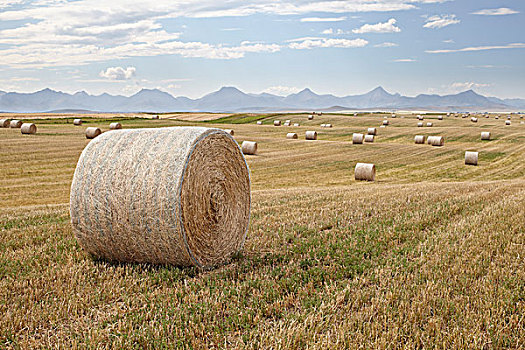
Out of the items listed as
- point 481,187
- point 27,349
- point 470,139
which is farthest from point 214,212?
point 470,139

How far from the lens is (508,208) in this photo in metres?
10.4

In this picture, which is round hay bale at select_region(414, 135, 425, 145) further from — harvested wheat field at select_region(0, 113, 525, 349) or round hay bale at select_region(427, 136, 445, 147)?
harvested wheat field at select_region(0, 113, 525, 349)

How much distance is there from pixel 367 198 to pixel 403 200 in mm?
1004

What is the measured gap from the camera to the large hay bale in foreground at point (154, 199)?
643cm

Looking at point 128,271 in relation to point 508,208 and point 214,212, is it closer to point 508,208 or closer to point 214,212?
point 214,212

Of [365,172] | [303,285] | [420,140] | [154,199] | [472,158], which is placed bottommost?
[365,172]

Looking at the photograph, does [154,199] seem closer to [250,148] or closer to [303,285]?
[303,285]

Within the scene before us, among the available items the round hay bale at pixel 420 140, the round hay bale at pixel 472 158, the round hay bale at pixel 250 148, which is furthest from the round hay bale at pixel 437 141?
the round hay bale at pixel 250 148

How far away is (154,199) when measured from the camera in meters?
6.41

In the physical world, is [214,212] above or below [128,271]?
above

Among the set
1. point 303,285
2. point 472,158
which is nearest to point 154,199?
point 303,285

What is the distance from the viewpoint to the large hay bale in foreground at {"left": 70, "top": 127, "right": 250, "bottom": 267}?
21.1ft

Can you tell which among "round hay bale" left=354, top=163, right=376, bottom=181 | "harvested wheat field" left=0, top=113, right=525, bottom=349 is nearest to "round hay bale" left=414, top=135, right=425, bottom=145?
"round hay bale" left=354, top=163, right=376, bottom=181

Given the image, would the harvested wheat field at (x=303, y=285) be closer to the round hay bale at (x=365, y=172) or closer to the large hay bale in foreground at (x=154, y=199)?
the large hay bale in foreground at (x=154, y=199)
